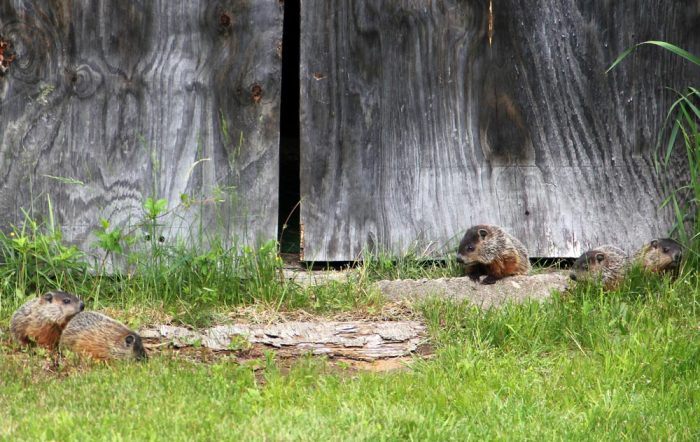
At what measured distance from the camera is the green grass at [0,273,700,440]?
4934 mm

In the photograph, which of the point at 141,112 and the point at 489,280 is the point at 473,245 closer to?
the point at 489,280

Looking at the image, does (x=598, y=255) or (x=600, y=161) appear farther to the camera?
(x=600, y=161)

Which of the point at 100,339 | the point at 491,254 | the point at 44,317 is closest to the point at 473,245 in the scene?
the point at 491,254

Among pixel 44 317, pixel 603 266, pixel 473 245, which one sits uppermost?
pixel 473 245

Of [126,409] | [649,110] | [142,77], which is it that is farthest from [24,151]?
[649,110]

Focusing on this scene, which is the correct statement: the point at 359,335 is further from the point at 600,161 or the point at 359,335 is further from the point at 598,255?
the point at 600,161

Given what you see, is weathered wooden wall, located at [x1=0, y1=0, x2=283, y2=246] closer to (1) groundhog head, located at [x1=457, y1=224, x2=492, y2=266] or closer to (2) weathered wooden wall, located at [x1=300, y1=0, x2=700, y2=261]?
(2) weathered wooden wall, located at [x1=300, y1=0, x2=700, y2=261]

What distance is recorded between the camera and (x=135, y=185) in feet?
24.7

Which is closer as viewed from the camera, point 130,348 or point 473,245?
point 130,348

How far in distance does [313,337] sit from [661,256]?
9.01 ft

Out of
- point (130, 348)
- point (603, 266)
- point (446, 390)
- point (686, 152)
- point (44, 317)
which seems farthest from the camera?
point (686, 152)

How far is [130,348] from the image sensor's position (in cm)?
607

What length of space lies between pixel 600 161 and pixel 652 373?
8.10ft

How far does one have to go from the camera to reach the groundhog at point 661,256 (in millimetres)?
7277
